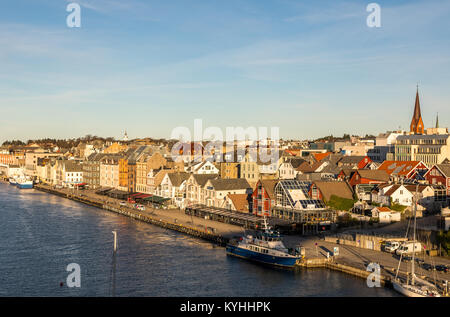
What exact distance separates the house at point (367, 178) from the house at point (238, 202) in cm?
1113

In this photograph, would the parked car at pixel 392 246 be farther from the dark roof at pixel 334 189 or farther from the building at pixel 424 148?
the building at pixel 424 148

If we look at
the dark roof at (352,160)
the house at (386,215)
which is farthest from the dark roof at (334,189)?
the dark roof at (352,160)

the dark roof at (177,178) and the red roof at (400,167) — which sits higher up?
the red roof at (400,167)

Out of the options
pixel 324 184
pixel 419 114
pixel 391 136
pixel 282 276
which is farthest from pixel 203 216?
pixel 419 114

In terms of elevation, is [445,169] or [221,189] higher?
[445,169]

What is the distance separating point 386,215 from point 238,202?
15.8 meters

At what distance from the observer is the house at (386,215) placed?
151 feet

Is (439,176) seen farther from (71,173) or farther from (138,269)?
(71,173)

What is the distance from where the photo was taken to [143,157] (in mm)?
76875

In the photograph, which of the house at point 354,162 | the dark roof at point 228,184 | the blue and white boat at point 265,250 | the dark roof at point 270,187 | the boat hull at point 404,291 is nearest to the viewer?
the boat hull at point 404,291

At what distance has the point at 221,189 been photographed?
58.0 m

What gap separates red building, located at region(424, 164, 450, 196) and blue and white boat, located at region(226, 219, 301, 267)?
893 inches

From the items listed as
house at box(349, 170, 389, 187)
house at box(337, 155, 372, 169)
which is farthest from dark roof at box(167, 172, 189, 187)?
house at box(349, 170, 389, 187)

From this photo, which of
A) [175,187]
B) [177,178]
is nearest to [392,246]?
[175,187]
